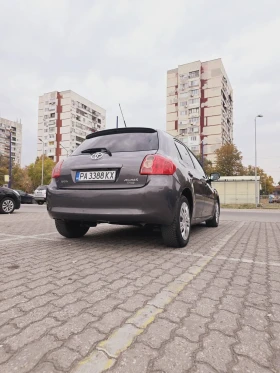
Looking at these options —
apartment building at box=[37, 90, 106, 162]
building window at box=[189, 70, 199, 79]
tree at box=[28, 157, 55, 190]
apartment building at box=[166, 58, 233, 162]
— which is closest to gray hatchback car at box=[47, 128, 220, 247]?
tree at box=[28, 157, 55, 190]

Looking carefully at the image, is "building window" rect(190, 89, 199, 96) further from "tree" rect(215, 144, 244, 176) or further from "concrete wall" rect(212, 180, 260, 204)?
"concrete wall" rect(212, 180, 260, 204)

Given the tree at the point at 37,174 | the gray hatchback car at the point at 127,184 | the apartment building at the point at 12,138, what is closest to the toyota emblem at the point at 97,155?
the gray hatchback car at the point at 127,184

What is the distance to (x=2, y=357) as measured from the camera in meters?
1.26

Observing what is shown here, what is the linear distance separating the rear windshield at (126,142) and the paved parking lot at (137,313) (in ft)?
4.30

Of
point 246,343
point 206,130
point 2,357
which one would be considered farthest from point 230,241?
point 206,130

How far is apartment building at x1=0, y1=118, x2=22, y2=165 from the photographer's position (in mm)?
Answer: 104875

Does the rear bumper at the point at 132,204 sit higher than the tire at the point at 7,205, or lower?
higher

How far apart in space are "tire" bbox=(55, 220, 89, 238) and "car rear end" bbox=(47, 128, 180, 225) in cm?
46

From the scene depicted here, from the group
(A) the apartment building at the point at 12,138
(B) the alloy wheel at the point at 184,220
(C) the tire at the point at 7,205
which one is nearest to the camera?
(B) the alloy wheel at the point at 184,220

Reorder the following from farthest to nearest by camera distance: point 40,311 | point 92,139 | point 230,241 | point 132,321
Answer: point 230,241
point 92,139
point 40,311
point 132,321

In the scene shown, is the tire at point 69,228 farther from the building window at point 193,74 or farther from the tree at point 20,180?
the building window at point 193,74

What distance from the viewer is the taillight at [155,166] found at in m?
3.30

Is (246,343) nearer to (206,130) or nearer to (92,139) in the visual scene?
(92,139)

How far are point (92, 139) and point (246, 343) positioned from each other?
129 inches
